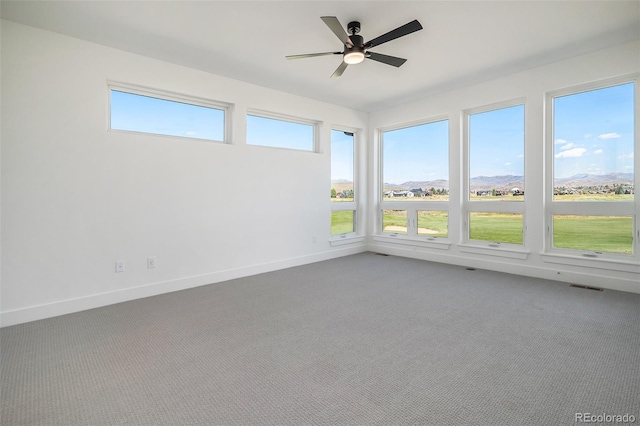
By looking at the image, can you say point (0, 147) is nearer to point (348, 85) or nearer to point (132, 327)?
point (132, 327)

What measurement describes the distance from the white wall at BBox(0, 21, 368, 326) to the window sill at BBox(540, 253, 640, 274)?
3.77 meters

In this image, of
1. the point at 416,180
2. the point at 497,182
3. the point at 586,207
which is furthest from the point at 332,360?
the point at 416,180

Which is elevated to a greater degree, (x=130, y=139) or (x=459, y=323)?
(x=130, y=139)

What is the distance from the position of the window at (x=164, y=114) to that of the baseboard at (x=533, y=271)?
379 centimetres

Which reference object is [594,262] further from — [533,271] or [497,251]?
[497,251]

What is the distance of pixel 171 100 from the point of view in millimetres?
3818

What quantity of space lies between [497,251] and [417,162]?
6.78 ft

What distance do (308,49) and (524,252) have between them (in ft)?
12.7

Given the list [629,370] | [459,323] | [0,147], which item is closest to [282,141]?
[0,147]

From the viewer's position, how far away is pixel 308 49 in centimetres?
340

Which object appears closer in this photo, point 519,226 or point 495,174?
point 519,226

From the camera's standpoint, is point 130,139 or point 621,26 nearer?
point 621,26

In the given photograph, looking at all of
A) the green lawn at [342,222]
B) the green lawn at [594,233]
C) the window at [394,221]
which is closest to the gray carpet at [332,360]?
the green lawn at [594,233]

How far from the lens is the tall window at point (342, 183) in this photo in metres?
5.71
